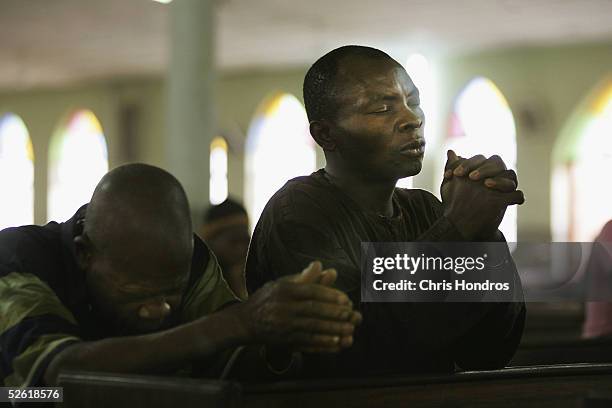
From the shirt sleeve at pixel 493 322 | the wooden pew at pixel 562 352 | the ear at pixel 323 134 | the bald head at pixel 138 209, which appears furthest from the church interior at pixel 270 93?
the bald head at pixel 138 209

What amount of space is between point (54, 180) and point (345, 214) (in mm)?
17386

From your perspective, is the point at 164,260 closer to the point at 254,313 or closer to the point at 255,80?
the point at 254,313

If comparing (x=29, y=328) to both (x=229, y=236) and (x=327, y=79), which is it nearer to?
(x=327, y=79)

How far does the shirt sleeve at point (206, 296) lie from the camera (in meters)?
2.10

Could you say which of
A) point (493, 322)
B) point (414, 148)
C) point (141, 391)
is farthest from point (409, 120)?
point (141, 391)

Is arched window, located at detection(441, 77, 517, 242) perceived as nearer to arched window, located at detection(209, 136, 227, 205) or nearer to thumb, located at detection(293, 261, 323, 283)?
arched window, located at detection(209, 136, 227, 205)

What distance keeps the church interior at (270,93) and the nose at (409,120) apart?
4.57 meters

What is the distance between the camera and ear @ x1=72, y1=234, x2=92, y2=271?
1.92 metres

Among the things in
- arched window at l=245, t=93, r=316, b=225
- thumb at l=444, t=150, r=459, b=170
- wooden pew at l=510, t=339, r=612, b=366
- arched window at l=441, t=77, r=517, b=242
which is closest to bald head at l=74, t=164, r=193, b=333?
thumb at l=444, t=150, r=459, b=170

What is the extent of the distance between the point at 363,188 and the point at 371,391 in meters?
0.55

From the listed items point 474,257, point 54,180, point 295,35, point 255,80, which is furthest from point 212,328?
point 54,180

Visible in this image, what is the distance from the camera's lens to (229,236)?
4.25 meters

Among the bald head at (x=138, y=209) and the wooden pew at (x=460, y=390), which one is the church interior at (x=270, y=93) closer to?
the wooden pew at (x=460, y=390)

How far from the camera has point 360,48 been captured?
2.06 meters
